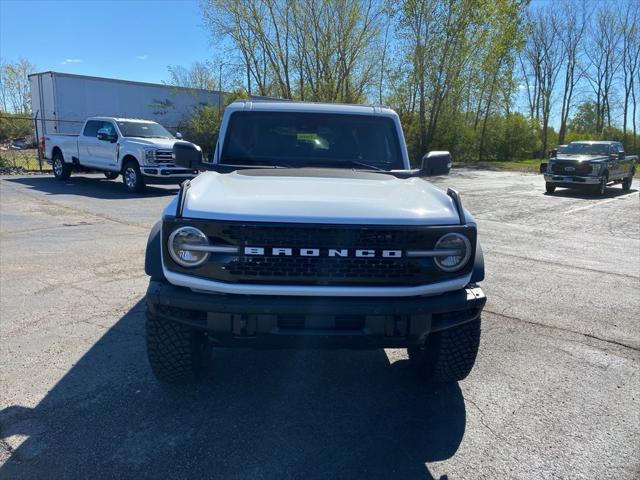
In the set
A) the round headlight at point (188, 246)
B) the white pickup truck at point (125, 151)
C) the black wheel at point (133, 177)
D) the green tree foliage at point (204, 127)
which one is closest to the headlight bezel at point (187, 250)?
the round headlight at point (188, 246)

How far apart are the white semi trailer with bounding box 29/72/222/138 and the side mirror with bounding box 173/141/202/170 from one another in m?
18.6

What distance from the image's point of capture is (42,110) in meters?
20.8

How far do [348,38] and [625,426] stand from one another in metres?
30.7

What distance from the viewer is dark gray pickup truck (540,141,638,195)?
16828 mm

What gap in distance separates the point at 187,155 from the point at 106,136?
39.1 ft

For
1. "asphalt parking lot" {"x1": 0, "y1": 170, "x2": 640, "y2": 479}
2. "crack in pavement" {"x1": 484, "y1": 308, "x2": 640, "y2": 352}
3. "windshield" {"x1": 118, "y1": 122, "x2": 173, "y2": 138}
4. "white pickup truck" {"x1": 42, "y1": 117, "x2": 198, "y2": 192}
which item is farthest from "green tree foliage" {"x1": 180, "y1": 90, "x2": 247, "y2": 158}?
"crack in pavement" {"x1": 484, "y1": 308, "x2": 640, "y2": 352}

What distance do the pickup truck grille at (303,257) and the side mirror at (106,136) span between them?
43.4ft

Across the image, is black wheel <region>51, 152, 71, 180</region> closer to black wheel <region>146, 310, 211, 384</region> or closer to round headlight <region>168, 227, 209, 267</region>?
black wheel <region>146, 310, 211, 384</region>

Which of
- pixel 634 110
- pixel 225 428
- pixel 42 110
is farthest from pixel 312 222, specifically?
pixel 634 110

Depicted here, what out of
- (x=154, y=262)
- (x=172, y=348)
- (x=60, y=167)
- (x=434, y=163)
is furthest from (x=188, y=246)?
(x=60, y=167)

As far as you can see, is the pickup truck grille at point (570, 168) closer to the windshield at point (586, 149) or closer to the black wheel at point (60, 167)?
the windshield at point (586, 149)

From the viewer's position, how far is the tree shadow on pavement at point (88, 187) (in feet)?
46.9

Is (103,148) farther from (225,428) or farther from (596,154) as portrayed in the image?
(596,154)

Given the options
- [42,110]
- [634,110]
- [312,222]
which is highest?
[634,110]
